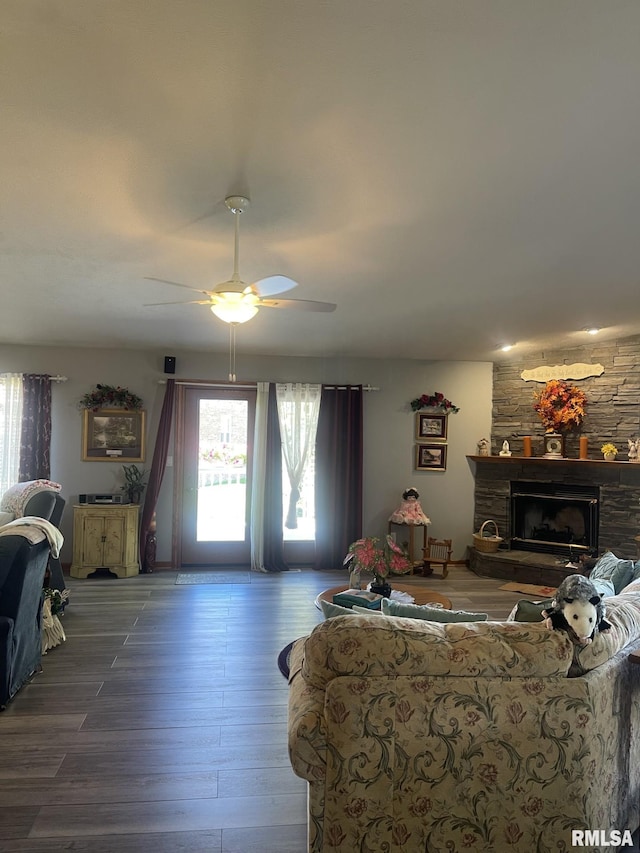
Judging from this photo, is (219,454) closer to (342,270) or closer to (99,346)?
(99,346)

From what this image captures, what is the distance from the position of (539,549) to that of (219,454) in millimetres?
3982

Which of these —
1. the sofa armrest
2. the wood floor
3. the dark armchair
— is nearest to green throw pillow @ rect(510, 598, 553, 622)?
the sofa armrest

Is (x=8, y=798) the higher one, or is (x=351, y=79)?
(x=351, y=79)

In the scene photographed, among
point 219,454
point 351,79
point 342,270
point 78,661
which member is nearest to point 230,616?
point 78,661

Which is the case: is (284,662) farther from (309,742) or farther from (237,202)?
(237,202)

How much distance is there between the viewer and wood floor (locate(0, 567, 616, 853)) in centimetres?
214

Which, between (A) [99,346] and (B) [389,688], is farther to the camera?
(A) [99,346]

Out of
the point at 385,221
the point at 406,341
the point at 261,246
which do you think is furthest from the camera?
the point at 406,341

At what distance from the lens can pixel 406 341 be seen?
5.84 meters

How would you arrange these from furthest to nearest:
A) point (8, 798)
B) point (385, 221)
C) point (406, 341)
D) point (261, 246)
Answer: point (406, 341) → point (261, 246) → point (385, 221) → point (8, 798)

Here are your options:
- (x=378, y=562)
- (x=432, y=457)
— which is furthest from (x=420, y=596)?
(x=432, y=457)

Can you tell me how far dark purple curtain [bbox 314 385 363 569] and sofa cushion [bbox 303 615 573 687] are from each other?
4.76m

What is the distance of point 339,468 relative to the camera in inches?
263

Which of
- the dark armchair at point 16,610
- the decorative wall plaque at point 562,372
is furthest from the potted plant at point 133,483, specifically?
the decorative wall plaque at point 562,372
